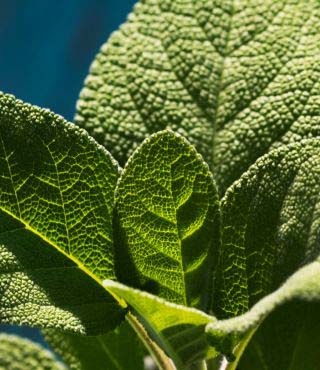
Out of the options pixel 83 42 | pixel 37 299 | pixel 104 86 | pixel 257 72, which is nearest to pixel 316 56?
pixel 257 72

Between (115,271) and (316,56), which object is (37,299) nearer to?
(115,271)

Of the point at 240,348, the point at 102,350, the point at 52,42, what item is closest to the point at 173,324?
the point at 240,348

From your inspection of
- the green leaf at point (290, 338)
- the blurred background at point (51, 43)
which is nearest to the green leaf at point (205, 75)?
the green leaf at point (290, 338)

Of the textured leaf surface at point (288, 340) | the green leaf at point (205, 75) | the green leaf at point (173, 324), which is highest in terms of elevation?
the green leaf at point (205, 75)

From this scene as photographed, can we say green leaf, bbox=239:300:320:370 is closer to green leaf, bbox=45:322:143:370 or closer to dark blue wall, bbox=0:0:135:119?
green leaf, bbox=45:322:143:370

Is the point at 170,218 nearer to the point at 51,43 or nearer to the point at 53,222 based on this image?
the point at 53,222

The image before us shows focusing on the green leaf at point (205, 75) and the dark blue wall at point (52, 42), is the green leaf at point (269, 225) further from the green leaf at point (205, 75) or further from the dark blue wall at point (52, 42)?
the dark blue wall at point (52, 42)
